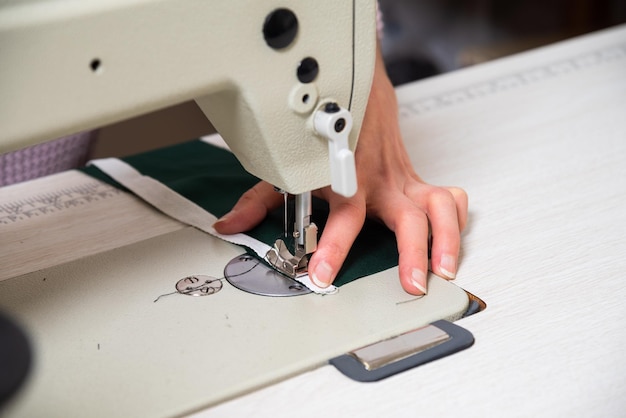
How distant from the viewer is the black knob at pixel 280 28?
92cm

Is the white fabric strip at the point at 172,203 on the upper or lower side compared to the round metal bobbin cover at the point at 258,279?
lower

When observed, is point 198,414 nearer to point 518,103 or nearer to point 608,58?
point 518,103

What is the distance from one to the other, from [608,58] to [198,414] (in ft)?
4.71

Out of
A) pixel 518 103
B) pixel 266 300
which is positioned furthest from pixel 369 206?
pixel 518 103

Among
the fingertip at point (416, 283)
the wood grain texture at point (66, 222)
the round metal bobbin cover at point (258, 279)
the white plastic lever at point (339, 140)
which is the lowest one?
the wood grain texture at point (66, 222)

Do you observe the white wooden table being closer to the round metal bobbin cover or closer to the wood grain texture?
the round metal bobbin cover

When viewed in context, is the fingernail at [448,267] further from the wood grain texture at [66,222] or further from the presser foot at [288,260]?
the wood grain texture at [66,222]

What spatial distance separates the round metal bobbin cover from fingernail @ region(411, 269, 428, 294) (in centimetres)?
13

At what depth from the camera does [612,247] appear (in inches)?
45.3

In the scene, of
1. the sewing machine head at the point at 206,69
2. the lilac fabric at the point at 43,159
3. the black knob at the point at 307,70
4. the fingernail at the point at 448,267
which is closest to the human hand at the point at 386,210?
the fingernail at the point at 448,267

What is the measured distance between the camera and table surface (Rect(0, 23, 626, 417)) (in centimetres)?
86

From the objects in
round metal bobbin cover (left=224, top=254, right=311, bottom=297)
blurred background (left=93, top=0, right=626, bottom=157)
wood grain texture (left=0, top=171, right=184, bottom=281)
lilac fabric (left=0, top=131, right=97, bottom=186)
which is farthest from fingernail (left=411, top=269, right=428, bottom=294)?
blurred background (left=93, top=0, right=626, bottom=157)

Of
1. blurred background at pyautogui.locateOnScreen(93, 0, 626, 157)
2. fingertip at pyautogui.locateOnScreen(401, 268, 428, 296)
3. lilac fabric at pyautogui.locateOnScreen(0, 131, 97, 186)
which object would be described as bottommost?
blurred background at pyautogui.locateOnScreen(93, 0, 626, 157)

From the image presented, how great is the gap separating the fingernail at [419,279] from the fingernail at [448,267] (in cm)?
5
